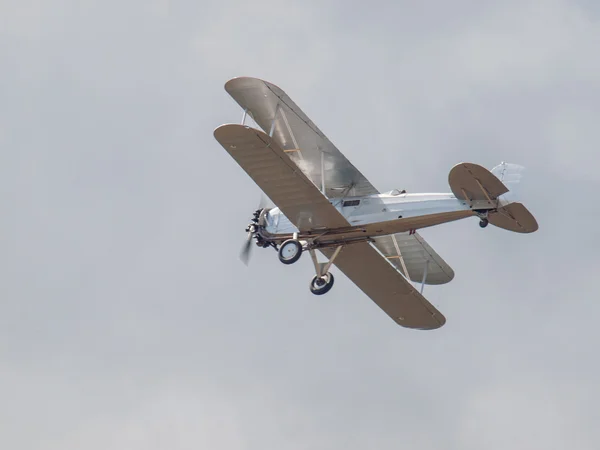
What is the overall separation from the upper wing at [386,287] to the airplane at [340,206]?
21 millimetres

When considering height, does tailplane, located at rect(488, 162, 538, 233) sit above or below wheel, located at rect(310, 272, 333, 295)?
above

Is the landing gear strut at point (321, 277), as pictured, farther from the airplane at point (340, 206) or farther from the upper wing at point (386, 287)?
the upper wing at point (386, 287)

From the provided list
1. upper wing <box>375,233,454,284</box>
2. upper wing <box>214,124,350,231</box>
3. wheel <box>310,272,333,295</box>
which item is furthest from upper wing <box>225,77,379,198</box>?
upper wing <box>375,233,454,284</box>

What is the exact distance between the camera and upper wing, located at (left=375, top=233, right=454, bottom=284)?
30.8 meters

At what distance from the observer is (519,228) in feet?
88.6

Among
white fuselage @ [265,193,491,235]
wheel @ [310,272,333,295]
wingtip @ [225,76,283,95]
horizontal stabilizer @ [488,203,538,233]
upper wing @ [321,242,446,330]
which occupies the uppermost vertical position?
wingtip @ [225,76,283,95]

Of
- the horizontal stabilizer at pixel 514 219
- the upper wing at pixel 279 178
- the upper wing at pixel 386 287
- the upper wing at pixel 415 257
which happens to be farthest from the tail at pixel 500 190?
the upper wing at pixel 415 257

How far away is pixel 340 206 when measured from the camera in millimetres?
28828

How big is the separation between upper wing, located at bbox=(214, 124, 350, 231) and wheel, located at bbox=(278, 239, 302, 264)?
0.35 metres

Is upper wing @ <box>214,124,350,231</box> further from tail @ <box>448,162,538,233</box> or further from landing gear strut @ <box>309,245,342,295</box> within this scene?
tail @ <box>448,162,538,233</box>

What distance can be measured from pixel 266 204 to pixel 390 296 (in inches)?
129

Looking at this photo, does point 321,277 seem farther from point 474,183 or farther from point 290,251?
point 474,183

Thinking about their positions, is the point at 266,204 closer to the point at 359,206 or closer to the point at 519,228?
the point at 359,206

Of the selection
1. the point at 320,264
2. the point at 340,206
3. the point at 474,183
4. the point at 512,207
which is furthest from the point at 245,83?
the point at 512,207
